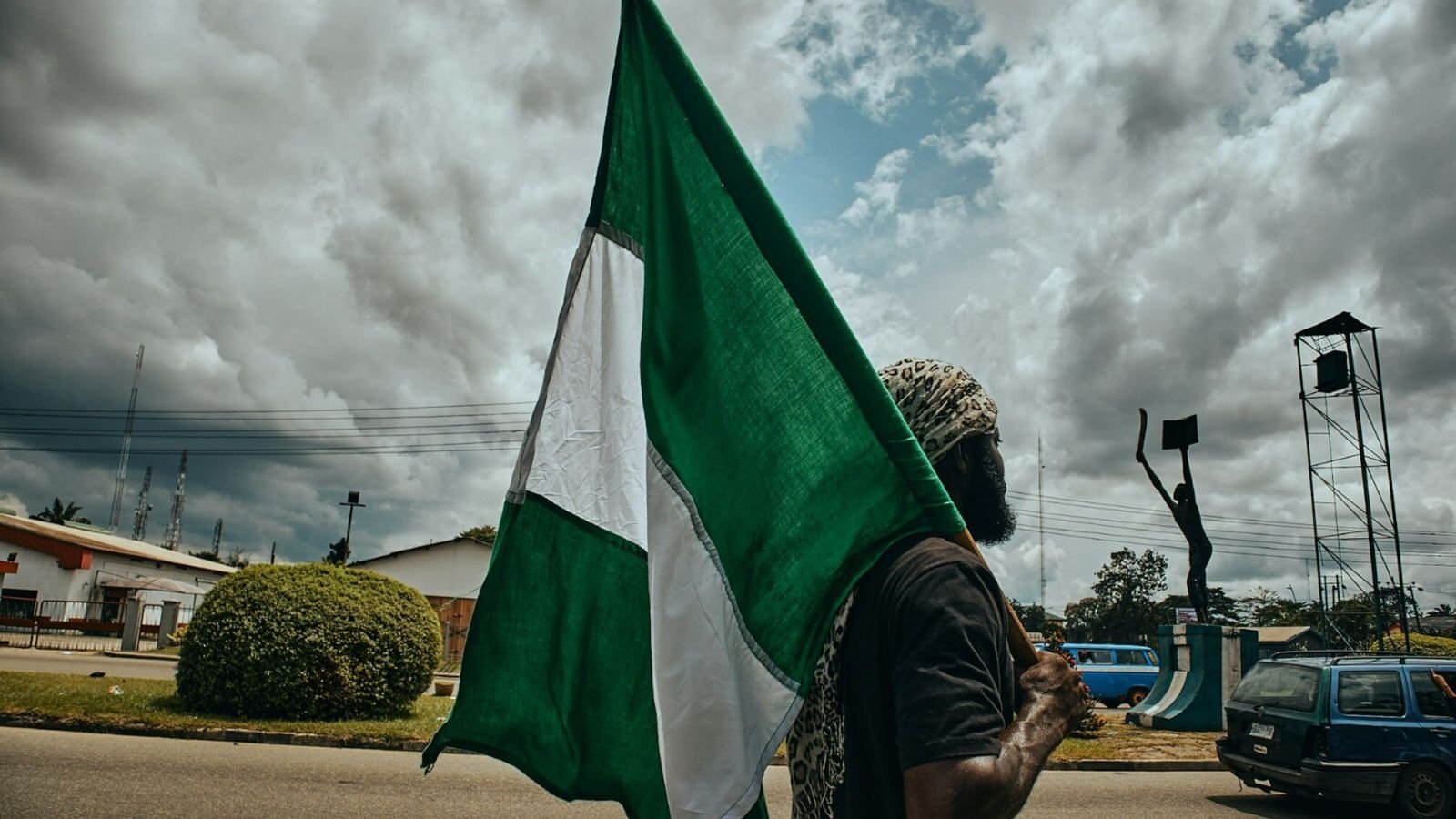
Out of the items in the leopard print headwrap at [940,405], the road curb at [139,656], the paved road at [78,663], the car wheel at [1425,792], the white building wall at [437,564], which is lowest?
the road curb at [139,656]

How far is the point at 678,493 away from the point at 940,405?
58 centimetres

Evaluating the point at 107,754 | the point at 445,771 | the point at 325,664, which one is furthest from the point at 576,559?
the point at 325,664

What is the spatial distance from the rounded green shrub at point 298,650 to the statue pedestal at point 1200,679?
13.4 metres

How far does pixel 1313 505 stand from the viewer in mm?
28203

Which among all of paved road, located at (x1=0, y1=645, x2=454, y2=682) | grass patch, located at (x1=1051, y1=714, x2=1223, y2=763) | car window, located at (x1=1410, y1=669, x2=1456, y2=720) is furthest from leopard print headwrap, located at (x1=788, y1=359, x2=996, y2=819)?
paved road, located at (x1=0, y1=645, x2=454, y2=682)

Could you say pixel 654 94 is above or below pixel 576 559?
above

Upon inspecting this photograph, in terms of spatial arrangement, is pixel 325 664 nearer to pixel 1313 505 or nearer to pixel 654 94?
pixel 654 94

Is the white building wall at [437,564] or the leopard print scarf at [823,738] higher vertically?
the white building wall at [437,564]

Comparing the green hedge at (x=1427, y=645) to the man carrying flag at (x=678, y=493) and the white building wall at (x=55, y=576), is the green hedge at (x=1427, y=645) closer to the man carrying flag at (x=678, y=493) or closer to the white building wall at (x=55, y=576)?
the man carrying flag at (x=678, y=493)

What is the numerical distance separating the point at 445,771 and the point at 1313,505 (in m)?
26.5

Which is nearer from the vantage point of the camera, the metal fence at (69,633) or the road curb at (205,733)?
the road curb at (205,733)

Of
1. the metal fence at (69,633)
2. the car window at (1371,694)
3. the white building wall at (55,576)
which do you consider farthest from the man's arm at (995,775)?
the white building wall at (55,576)

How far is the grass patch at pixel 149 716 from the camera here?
11352 millimetres

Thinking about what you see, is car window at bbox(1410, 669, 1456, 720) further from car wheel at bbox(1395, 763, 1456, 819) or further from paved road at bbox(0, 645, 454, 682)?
paved road at bbox(0, 645, 454, 682)
